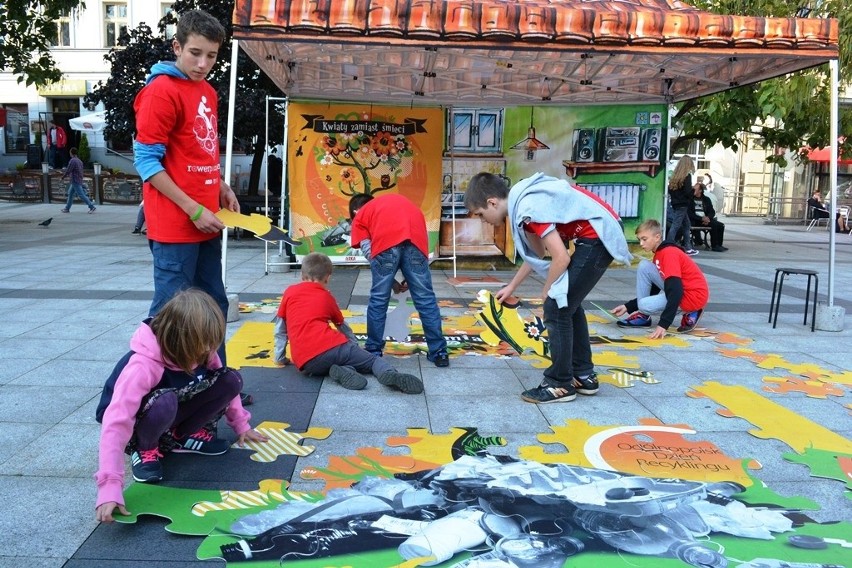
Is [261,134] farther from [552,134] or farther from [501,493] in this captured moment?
[501,493]

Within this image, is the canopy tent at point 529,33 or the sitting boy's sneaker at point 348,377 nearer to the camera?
the sitting boy's sneaker at point 348,377

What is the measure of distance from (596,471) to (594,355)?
2.36 meters

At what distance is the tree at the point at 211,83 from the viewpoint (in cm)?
1359

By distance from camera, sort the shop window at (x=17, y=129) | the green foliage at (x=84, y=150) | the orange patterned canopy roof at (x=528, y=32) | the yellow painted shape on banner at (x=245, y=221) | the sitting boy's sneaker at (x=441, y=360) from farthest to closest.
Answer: the shop window at (x=17, y=129)
the green foliage at (x=84, y=150)
the orange patterned canopy roof at (x=528, y=32)
the sitting boy's sneaker at (x=441, y=360)
the yellow painted shape on banner at (x=245, y=221)

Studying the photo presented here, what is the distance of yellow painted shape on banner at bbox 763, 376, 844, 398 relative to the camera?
475 cm

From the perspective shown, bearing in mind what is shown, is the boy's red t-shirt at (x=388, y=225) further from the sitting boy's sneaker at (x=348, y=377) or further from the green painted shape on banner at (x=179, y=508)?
the green painted shape on banner at (x=179, y=508)

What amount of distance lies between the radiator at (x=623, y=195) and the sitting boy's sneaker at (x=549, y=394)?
6.75 metres

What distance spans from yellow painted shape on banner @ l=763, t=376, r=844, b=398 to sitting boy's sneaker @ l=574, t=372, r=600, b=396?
127 cm

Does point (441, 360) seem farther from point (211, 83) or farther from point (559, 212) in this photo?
point (211, 83)

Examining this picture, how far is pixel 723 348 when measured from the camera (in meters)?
5.98

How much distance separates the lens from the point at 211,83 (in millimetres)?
13828

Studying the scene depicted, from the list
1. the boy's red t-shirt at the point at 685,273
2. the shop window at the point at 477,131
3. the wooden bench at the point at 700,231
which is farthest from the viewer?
the wooden bench at the point at 700,231

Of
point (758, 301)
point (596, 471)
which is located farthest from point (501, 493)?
point (758, 301)

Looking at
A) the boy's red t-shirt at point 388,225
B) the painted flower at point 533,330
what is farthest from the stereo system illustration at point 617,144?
the boy's red t-shirt at point 388,225
